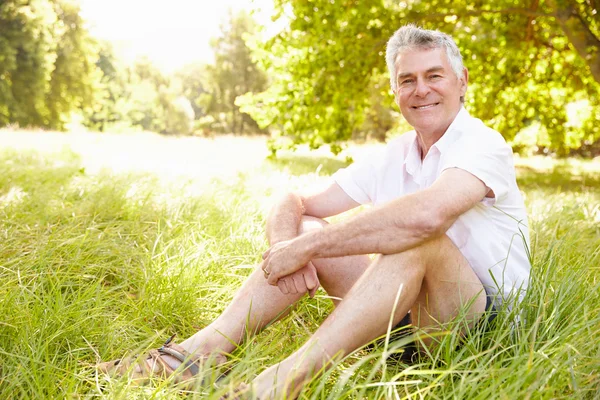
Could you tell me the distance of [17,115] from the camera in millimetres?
26984

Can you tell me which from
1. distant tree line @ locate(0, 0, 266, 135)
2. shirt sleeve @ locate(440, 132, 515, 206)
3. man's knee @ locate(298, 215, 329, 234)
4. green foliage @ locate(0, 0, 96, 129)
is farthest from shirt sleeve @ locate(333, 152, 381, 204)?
green foliage @ locate(0, 0, 96, 129)

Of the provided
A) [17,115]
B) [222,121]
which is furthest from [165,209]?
[222,121]

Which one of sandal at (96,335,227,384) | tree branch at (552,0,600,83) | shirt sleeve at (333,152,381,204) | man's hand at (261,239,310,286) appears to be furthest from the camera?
tree branch at (552,0,600,83)

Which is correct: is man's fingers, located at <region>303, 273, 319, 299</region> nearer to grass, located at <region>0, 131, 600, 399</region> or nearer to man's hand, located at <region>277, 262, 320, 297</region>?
man's hand, located at <region>277, 262, 320, 297</region>

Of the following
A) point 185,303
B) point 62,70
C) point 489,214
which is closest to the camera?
point 489,214

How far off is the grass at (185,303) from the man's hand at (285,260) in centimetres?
26

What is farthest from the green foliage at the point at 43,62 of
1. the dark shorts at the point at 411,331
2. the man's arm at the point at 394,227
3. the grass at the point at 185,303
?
the dark shorts at the point at 411,331

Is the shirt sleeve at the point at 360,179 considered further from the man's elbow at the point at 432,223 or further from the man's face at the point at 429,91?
the man's elbow at the point at 432,223

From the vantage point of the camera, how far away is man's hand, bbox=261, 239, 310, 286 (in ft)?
7.09

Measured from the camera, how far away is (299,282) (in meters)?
2.23

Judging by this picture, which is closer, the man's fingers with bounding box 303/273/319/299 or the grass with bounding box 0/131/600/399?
the grass with bounding box 0/131/600/399

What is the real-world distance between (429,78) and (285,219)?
41.4 inches

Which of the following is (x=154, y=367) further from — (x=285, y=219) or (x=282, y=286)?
(x=285, y=219)

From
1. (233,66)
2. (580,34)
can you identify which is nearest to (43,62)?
(233,66)
